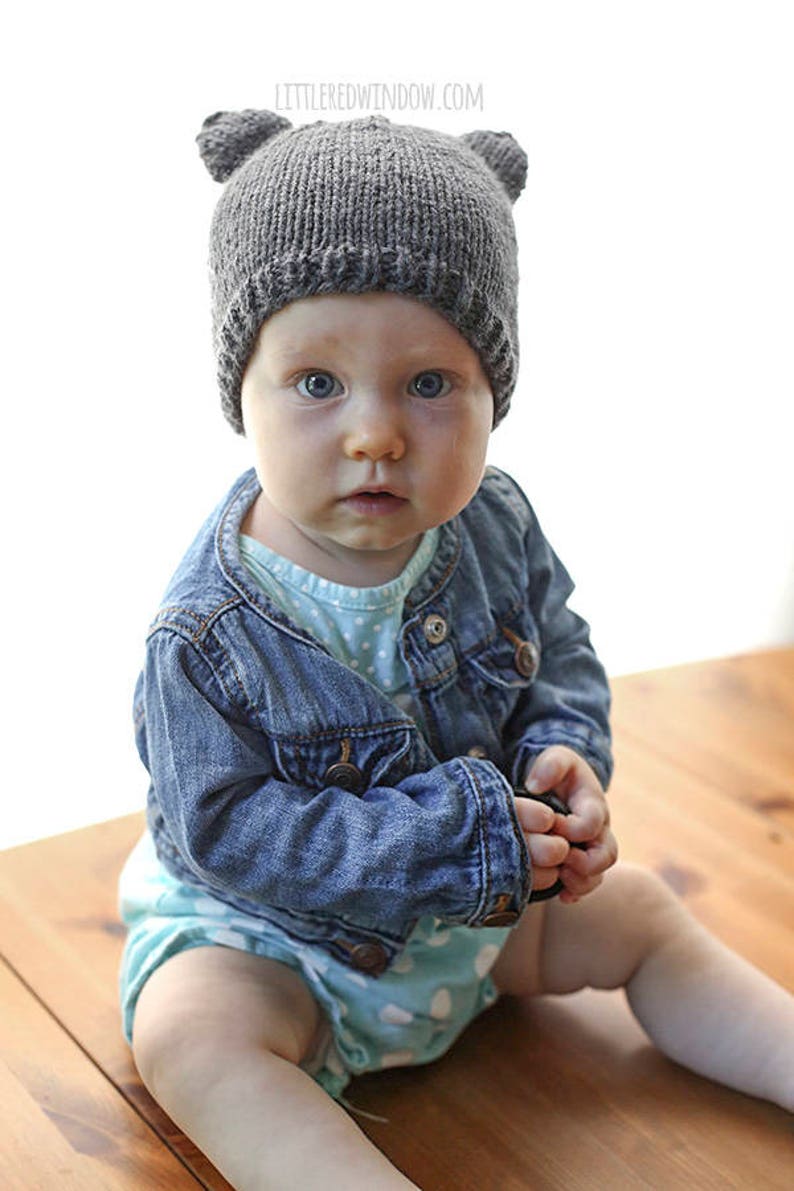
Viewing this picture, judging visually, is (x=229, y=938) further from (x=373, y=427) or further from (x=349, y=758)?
(x=373, y=427)

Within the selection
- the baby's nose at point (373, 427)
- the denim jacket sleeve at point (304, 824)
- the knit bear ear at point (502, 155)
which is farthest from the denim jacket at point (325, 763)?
the knit bear ear at point (502, 155)

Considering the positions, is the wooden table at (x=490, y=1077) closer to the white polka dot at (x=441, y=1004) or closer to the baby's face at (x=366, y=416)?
the white polka dot at (x=441, y=1004)

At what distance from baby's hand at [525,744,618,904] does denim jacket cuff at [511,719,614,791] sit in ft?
0.04

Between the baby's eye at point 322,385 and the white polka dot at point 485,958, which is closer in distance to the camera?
the baby's eye at point 322,385

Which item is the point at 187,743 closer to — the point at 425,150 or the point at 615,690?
the point at 425,150

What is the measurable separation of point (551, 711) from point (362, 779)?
17 cm

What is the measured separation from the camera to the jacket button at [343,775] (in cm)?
101

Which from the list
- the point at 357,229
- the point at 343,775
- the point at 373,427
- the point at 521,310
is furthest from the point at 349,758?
the point at 521,310

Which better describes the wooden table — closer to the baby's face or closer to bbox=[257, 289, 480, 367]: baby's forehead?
the baby's face

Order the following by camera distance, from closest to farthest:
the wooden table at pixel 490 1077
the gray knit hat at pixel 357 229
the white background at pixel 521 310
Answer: the gray knit hat at pixel 357 229
the wooden table at pixel 490 1077
the white background at pixel 521 310

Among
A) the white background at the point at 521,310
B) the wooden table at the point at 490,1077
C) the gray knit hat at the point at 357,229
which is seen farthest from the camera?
the white background at the point at 521,310

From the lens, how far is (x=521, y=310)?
159cm

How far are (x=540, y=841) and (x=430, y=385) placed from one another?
280 millimetres

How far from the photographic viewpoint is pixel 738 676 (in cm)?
171
